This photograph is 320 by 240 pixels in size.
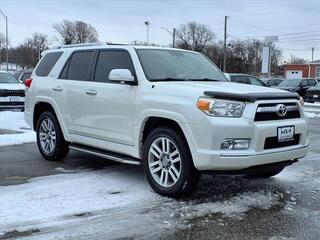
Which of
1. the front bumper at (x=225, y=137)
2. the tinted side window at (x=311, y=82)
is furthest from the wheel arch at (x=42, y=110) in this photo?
the tinted side window at (x=311, y=82)

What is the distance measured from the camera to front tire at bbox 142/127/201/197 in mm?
5582

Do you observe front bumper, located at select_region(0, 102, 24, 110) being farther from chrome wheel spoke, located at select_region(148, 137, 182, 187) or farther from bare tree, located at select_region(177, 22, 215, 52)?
bare tree, located at select_region(177, 22, 215, 52)

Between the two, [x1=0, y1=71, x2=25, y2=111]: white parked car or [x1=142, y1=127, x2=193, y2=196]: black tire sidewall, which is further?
[x1=0, y1=71, x2=25, y2=111]: white parked car

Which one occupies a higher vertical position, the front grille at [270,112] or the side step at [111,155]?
the front grille at [270,112]

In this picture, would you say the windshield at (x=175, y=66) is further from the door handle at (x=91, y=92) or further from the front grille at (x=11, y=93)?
the front grille at (x=11, y=93)

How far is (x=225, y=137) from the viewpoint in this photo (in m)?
5.27

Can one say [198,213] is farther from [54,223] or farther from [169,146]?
[54,223]

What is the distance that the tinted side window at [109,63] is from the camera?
6.70 metres

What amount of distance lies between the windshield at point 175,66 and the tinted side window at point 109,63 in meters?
0.21

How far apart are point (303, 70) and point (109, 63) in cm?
7879


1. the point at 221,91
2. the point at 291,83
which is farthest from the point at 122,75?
the point at 291,83

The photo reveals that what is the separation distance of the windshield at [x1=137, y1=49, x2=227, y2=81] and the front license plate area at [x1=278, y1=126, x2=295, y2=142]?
1.49 metres

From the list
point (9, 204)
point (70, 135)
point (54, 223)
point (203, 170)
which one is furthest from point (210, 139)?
point (70, 135)

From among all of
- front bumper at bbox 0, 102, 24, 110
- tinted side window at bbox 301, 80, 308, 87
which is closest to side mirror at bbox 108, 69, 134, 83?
front bumper at bbox 0, 102, 24, 110
